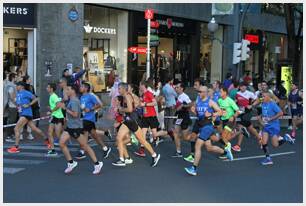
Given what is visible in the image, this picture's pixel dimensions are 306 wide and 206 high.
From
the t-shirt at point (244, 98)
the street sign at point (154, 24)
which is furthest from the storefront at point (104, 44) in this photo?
the t-shirt at point (244, 98)

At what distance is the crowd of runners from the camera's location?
32.0 feet

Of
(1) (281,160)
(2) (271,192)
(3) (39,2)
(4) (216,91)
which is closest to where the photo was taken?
(2) (271,192)

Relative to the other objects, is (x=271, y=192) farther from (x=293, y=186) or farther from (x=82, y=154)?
(x=82, y=154)

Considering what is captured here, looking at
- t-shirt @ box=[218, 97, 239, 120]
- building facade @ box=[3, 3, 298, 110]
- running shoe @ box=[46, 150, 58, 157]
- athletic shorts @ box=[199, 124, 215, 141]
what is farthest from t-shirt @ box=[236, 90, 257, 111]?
building facade @ box=[3, 3, 298, 110]

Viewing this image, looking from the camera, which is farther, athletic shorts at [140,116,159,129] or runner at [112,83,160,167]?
athletic shorts at [140,116,159,129]

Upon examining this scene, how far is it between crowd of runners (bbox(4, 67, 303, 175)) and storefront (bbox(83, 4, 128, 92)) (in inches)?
306

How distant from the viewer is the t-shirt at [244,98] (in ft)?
43.9

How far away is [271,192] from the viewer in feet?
26.3

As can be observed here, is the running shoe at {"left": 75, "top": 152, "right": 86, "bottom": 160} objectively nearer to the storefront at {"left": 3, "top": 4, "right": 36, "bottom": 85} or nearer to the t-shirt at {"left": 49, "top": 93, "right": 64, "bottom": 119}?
the t-shirt at {"left": 49, "top": 93, "right": 64, "bottom": 119}

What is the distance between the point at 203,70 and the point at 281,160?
1896 cm

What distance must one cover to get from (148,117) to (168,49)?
50.0 feet

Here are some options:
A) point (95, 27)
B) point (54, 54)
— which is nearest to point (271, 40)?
point (95, 27)

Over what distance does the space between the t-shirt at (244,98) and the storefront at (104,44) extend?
31.4 feet

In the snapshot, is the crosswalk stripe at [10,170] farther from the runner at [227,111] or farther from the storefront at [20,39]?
the storefront at [20,39]
